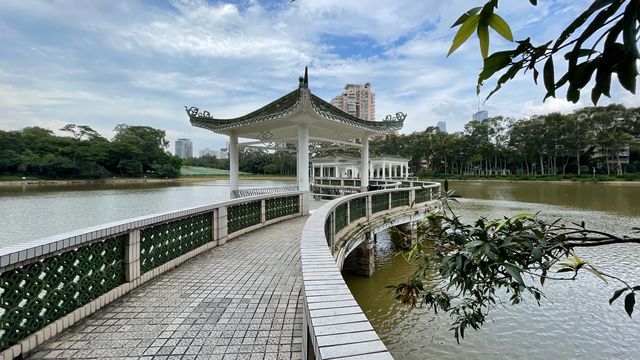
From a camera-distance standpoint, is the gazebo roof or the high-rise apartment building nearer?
the gazebo roof

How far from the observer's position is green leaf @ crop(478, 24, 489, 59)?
87 cm

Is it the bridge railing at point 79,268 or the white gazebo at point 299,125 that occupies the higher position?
the white gazebo at point 299,125

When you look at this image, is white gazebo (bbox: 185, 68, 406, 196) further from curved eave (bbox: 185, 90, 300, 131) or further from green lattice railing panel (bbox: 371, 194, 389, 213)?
green lattice railing panel (bbox: 371, 194, 389, 213)

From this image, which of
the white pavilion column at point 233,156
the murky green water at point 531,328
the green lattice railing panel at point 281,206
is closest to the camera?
the murky green water at point 531,328

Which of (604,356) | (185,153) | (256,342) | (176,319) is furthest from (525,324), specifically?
(185,153)

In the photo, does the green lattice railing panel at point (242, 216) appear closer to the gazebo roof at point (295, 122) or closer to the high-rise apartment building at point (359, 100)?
the gazebo roof at point (295, 122)

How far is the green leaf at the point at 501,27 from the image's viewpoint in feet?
2.82

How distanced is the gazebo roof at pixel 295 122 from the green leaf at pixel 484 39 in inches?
342

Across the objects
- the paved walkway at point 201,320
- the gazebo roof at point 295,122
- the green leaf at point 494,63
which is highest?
the gazebo roof at point 295,122

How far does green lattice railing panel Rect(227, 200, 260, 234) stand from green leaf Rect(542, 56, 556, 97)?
6.76 m

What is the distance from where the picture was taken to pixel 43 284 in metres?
2.96

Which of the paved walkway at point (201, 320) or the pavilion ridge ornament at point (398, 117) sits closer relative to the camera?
the paved walkway at point (201, 320)

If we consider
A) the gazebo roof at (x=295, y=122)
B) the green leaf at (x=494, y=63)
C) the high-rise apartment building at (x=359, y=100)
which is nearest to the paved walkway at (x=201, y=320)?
the green leaf at (x=494, y=63)

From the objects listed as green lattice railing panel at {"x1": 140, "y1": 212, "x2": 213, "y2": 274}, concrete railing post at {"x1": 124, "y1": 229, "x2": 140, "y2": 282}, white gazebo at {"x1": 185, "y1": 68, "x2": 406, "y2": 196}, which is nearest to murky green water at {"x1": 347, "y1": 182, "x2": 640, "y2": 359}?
green lattice railing panel at {"x1": 140, "y1": 212, "x2": 213, "y2": 274}
